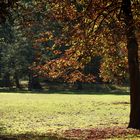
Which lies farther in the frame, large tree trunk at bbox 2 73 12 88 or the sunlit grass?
large tree trunk at bbox 2 73 12 88

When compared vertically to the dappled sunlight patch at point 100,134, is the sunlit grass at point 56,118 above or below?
below

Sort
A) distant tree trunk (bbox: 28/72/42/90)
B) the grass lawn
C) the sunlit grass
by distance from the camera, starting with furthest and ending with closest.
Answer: distant tree trunk (bbox: 28/72/42/90)
the sunlit grass
the grass lawn

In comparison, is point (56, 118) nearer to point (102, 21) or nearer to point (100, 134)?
point (102, 21)

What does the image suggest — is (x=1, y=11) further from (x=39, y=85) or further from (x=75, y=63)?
(x=39, y=85)

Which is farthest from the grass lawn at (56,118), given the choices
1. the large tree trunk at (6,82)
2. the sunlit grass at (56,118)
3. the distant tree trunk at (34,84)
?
the large tree trunk at (6,82)

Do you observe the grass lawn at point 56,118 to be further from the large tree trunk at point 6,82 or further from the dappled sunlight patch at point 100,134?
the large tree trunk at point 6,82

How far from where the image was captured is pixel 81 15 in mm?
21969

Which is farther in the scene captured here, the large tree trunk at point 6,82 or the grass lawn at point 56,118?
the large tree trunk at point 6,82

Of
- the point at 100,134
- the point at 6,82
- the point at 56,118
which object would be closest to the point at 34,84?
the point at 6,82

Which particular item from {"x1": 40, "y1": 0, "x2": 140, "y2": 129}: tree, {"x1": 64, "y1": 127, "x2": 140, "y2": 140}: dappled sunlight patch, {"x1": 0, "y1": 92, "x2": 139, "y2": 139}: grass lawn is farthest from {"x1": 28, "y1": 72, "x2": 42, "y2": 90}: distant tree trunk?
{"x1": 64, "y1": 127, "x2": 140, "y2": 140}: dappled sunlight patch

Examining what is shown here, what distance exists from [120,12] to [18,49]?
70.9 m

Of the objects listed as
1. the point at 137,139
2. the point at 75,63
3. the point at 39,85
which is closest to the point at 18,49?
the point at 39,85

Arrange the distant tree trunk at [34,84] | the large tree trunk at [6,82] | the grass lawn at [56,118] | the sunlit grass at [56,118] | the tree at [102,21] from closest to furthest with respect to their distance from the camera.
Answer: the tree at [102,21] < the grass lawn at [56,118] < the sunlit grass at [56,118] < the distant tree trunk at [34,84] < the large tree trunk at [6,82]

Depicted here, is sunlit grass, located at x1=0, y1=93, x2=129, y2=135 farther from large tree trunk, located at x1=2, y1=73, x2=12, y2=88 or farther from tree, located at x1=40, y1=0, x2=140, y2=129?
large tree trunk, located at x1=2, y1=73, x2=12, y2=88
